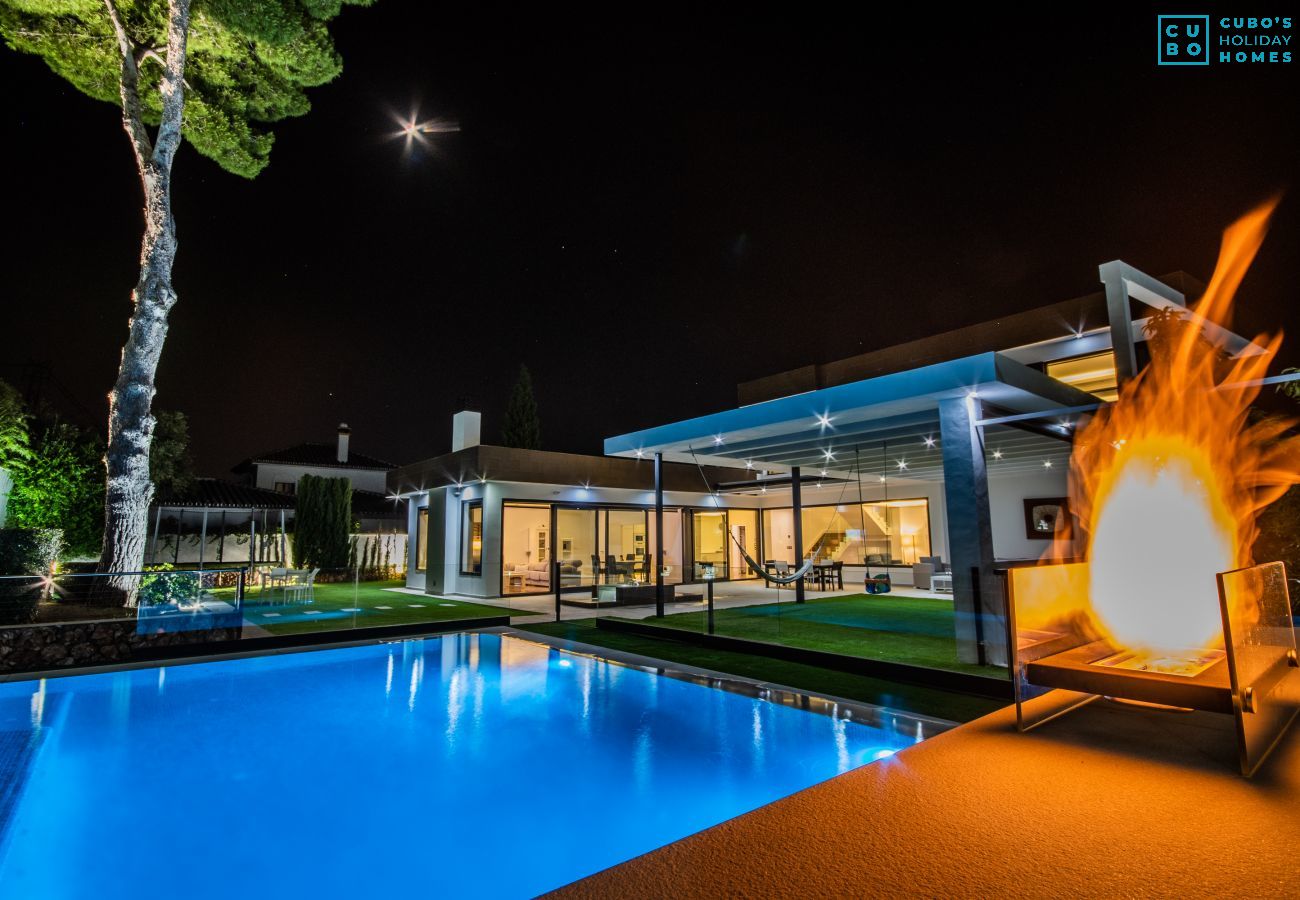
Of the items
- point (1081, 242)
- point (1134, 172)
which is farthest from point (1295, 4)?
point (1081, 242)

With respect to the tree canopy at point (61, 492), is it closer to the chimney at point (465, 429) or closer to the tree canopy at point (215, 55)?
the tree canopy at point (215, 55)

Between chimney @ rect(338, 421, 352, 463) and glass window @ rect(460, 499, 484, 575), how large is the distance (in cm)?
1565

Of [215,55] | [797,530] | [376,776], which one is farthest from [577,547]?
[215,55]

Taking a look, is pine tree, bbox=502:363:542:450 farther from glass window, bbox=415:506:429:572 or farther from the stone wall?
the stone wall

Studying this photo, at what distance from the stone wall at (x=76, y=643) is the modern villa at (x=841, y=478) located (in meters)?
5.47

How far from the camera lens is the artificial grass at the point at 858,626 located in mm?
6836

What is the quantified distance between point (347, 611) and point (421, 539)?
26.7 ft

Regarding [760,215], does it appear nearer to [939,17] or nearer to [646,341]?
[939,17]

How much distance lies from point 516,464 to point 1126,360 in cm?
1165

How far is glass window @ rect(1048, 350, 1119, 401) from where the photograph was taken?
46.6 ft

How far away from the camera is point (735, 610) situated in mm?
11094

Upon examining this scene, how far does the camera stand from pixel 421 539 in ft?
58.9

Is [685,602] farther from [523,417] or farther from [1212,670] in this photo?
[523,417]

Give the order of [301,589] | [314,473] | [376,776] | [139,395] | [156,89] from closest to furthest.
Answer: [376,776] → [139,395] → [301,589] → [156,89] → [314,473]
